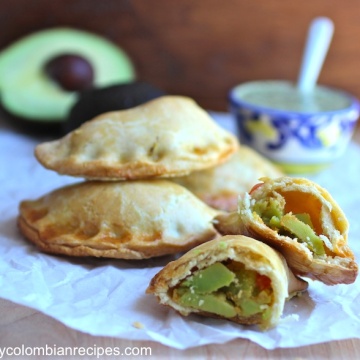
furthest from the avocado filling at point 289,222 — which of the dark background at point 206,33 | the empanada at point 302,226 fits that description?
the dark background at point 206,33

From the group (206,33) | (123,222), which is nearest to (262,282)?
(123,222)

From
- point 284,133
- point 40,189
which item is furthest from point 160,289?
point 284,133

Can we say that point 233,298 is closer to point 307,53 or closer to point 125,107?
point 125,107

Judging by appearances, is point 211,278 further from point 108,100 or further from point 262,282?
point 108,100

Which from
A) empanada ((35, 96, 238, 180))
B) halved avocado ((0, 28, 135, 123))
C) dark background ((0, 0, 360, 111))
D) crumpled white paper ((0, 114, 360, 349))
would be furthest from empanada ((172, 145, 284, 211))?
dark background ((0, 0, 360, 111))

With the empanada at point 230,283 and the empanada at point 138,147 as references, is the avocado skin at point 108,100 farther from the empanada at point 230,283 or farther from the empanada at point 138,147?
the empanada at point 230,283

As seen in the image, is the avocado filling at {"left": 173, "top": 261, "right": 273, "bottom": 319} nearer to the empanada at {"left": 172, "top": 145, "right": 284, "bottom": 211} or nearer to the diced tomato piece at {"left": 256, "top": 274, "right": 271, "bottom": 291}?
the diced tomato piece at {"left": 256, "top": 274, "right": 271, "bottom": 291}
